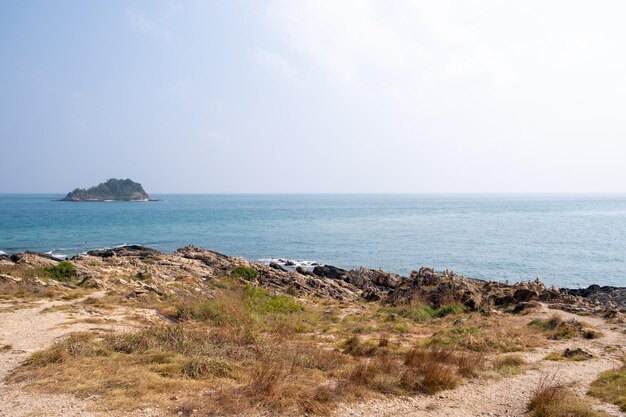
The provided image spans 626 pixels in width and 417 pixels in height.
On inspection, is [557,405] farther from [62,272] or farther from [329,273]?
[329,273]

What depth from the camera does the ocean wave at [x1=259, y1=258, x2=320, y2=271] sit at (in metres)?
52.0

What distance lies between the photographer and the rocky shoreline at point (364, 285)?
2828 centimetres

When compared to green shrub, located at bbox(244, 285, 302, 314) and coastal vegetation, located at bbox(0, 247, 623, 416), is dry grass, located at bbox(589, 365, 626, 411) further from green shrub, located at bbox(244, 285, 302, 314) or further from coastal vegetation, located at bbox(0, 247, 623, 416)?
green shrub, located at bbox(244, 285, 302, 314)

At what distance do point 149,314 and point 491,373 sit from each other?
14.1 metres

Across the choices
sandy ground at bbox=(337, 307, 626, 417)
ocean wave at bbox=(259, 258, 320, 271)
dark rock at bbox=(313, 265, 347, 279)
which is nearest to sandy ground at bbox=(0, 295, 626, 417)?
sandy ground at bbox=(337, 307, 626, 417)

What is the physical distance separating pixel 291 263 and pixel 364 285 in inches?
598

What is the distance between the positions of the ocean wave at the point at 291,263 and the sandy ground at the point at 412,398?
33.8 meters

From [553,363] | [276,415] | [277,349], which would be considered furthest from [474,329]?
[276,415]

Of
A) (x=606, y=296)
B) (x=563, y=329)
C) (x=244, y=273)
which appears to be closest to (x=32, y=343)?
(x=244, y=273)

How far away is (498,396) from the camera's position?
38.0 ft

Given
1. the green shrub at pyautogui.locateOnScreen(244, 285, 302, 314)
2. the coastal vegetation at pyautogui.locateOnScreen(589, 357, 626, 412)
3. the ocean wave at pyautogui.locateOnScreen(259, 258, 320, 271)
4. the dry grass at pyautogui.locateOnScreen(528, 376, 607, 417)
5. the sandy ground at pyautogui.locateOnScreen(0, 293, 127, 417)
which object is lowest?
the ocean wave at pyautogui.locateOnScreen(259, 258, 320, 271)

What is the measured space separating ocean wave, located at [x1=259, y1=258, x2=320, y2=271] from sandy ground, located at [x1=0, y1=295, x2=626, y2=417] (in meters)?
33.8

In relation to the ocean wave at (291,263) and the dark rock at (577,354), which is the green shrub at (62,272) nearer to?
the ocean wave at (291,263)

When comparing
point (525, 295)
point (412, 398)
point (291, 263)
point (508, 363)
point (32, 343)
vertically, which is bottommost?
point (291, 263)
